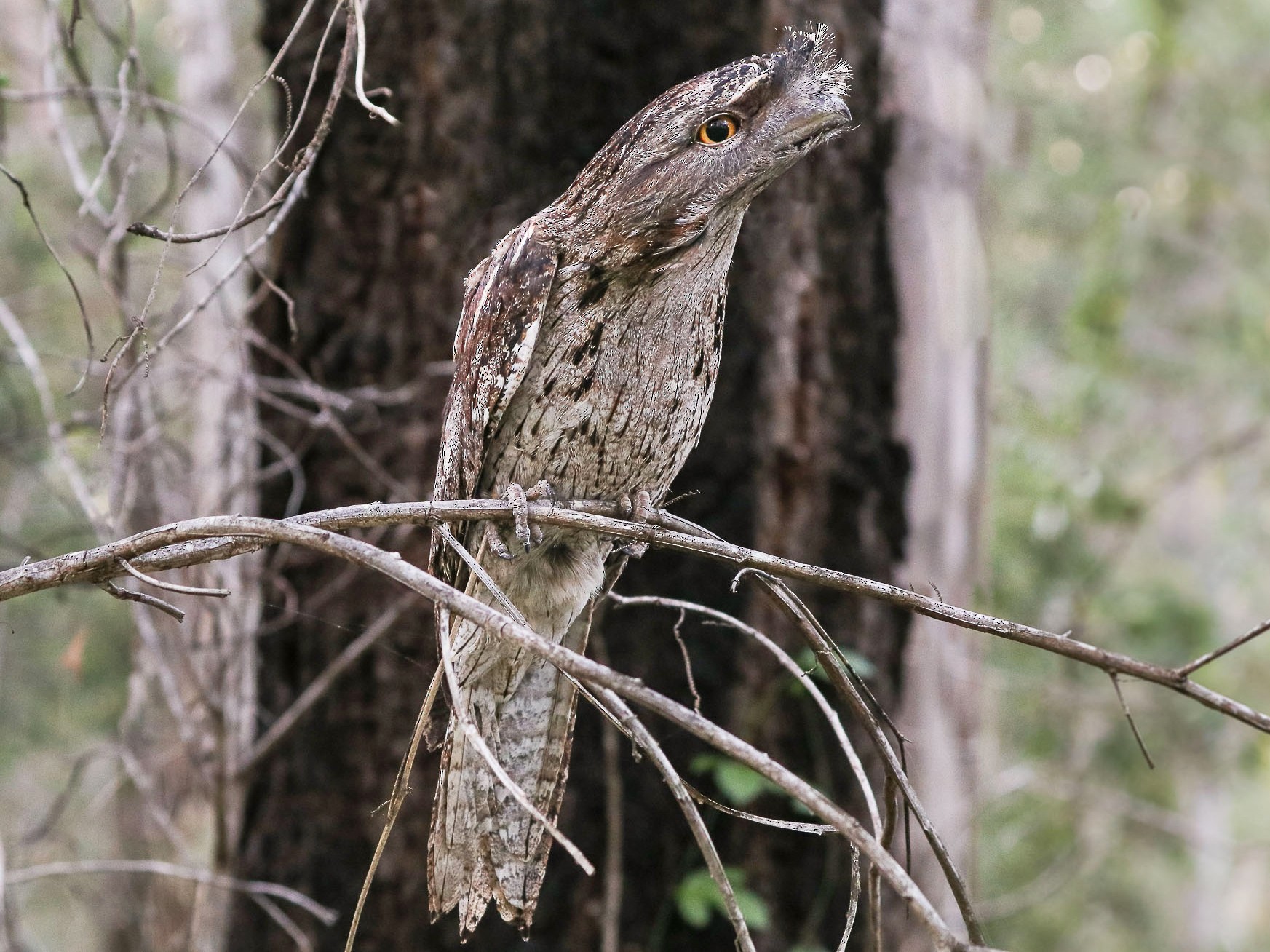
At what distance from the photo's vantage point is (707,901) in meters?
2.96

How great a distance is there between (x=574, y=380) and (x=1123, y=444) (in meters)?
8.82

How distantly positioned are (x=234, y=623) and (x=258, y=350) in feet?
2.95

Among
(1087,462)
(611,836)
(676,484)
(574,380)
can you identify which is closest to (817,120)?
(574,380)

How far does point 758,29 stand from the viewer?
9.27ft

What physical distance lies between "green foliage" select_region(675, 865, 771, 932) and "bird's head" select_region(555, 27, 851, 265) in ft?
6.22

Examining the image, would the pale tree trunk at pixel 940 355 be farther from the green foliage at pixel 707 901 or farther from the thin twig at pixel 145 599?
the thin twig at pixel 145 599

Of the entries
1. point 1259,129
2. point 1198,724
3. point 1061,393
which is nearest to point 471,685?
point 1061,393

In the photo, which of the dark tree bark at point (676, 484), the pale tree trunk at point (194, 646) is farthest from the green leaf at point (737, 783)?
the pale tree trunk at point (194, 646)

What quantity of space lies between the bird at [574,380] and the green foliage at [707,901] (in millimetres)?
985

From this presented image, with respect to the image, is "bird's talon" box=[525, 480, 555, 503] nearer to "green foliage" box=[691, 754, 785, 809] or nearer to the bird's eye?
the bird's eye

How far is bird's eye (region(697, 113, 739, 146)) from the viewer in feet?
5.38

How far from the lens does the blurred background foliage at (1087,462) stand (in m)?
5.50

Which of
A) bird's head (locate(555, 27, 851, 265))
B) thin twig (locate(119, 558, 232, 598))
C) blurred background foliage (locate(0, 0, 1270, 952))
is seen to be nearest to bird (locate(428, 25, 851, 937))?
bird's head (locate(555, 27, 851, 265))

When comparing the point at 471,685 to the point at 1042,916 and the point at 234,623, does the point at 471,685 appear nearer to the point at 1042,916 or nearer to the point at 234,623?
the point at 234,623
